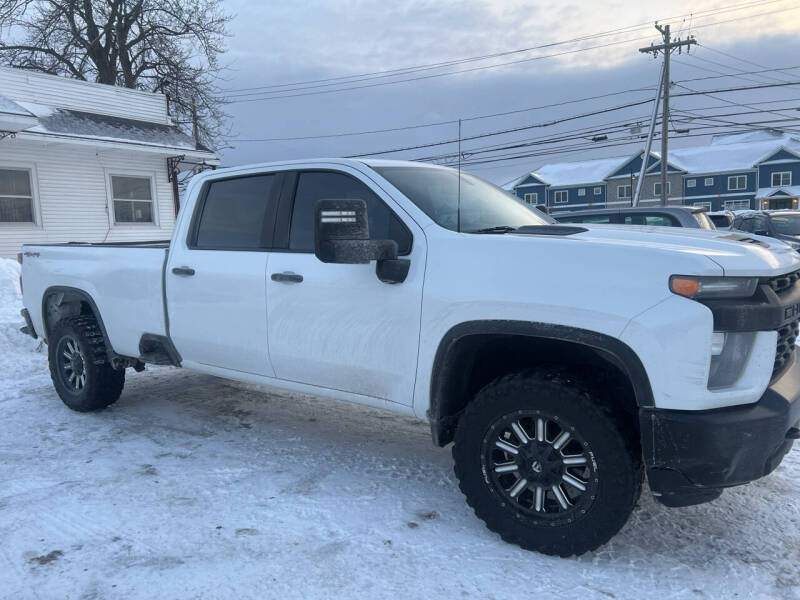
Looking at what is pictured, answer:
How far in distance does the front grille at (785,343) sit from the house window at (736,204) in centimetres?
5826

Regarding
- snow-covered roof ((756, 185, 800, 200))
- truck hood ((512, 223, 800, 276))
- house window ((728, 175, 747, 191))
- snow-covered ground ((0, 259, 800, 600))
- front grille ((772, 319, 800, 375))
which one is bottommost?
snow-covered ground ((0, 259, 800, 600))

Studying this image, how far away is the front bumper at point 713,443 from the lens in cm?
262

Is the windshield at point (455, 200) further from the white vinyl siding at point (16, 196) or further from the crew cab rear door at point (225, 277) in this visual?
the white vinyl siding at point (16, 196)

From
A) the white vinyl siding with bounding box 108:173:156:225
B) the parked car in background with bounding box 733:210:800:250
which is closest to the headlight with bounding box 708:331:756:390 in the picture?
the parked car in background with bounding box 733:210:800:250

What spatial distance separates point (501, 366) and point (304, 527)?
134 cm

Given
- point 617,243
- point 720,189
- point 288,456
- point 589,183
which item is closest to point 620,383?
point 617,243

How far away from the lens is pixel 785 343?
9.74 ft

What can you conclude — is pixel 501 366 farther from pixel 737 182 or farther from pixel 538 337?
pixel 737 182

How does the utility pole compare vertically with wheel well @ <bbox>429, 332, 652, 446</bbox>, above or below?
above

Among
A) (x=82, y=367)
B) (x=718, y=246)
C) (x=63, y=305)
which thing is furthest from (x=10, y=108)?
(x=718, y=246)

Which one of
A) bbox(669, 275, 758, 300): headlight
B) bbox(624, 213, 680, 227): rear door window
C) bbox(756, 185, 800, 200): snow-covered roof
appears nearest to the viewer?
bbox(669, 275, 758, 300): headlight

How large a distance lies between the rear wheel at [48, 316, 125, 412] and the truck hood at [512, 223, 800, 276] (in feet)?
13.3

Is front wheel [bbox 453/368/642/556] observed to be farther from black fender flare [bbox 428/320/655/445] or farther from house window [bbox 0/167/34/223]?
house window [bbox 0/167/34/223]

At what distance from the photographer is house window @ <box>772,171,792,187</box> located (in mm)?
53875
